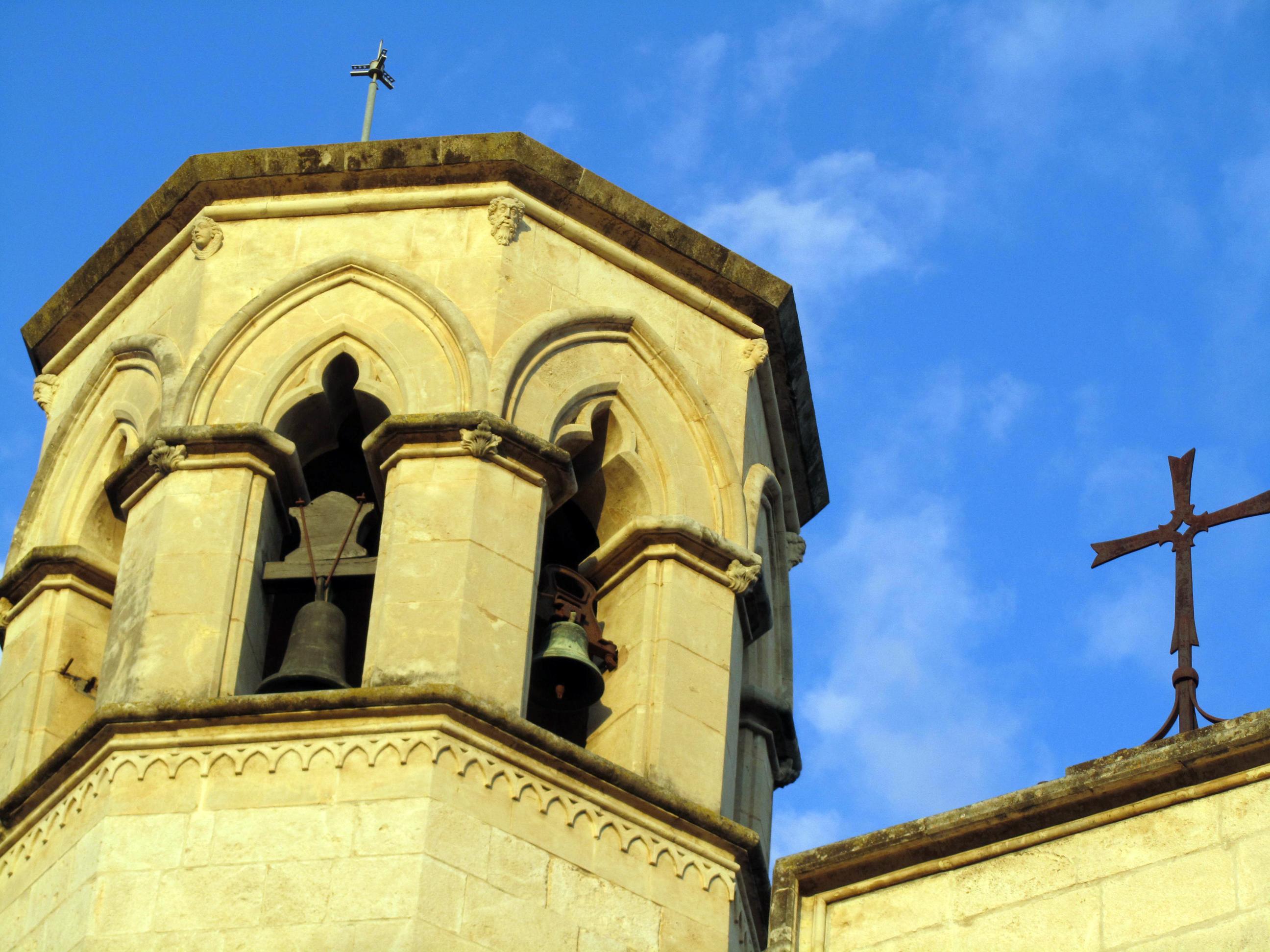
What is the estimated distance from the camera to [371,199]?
17.7 metres

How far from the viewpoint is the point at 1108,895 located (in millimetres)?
12609

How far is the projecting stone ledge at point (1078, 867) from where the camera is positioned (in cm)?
1233

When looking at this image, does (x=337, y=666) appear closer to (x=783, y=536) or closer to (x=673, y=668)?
(x=673, y=668)

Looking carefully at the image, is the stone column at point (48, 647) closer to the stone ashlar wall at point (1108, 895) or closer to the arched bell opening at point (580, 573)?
the arched bell opening at point (580, 573)

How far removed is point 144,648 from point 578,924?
2665 mm

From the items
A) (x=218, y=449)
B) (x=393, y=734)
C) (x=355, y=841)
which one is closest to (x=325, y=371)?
(x=218, y=449)

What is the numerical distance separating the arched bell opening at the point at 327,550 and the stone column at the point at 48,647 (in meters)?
0.99

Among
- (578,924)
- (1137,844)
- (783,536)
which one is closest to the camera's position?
(1137,844)

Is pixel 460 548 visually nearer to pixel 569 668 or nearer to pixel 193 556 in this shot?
pixel 569 668

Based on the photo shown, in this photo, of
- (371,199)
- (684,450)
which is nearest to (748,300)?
(684,450)

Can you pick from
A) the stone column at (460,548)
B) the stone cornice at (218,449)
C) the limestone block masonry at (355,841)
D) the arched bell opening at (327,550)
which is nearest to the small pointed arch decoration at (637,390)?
the stone column at (460,548)

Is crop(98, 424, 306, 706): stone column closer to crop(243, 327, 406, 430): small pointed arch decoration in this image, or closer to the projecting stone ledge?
crop(243, 327, 406, 430): small pointed arch decoration

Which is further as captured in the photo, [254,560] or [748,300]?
[748,300]

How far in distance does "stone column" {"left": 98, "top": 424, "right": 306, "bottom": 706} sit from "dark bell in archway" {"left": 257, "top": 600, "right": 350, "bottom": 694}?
0.19 meters
